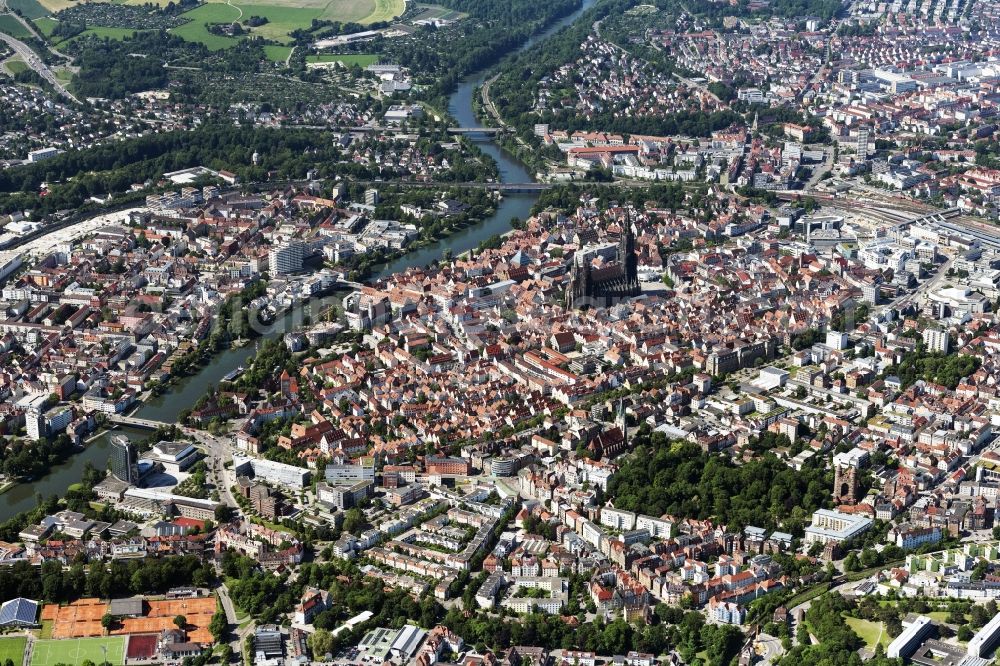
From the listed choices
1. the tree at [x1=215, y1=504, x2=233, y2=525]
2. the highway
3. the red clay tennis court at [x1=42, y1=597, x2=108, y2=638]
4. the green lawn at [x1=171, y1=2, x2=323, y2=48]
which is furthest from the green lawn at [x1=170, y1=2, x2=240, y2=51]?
the red clay tennis court at [x1=42, y1=597, x2=108, y2=638]

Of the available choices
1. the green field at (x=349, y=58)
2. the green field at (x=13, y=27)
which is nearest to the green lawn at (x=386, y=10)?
the green field at (x=349, y=58)

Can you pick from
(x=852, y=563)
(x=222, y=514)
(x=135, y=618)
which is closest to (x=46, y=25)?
(x=222, y=514)

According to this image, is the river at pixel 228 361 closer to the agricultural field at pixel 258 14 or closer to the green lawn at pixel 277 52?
the green lawn at pixel 277 52

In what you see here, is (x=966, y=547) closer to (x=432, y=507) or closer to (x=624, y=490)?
(x=624, y=490)

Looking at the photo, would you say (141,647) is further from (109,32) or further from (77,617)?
(109,32)

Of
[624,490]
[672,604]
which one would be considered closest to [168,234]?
[624,490]

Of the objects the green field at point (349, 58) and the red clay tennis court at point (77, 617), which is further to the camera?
the green field at point (349, 58)
